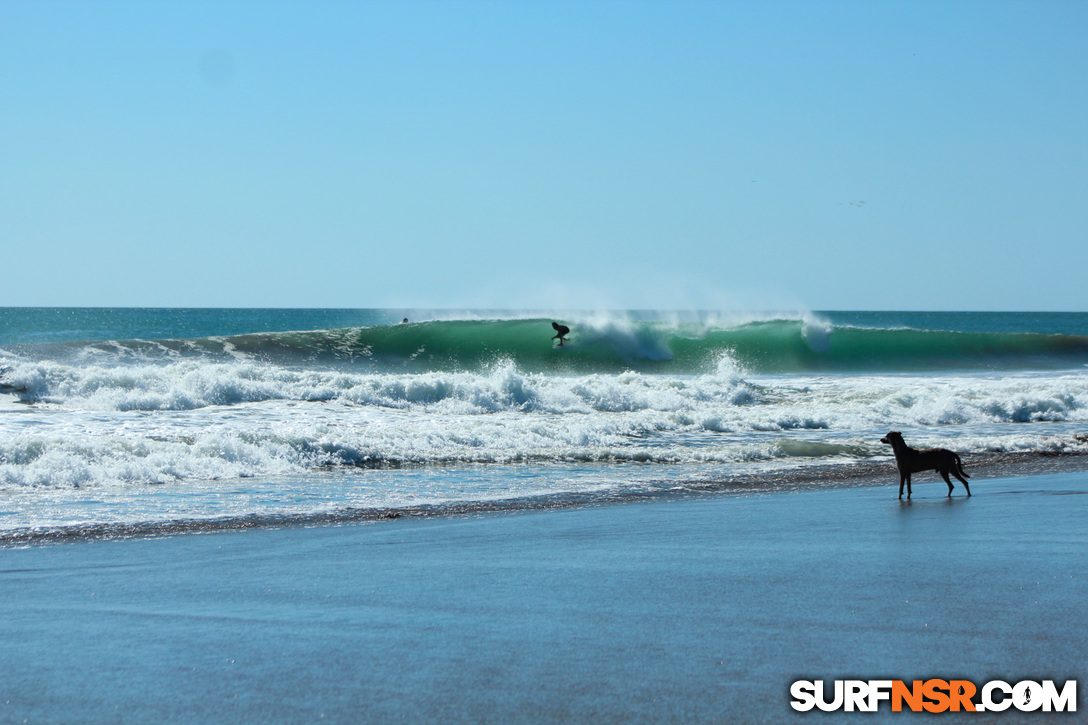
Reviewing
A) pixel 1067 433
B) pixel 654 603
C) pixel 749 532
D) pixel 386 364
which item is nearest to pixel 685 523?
pixel 749 532

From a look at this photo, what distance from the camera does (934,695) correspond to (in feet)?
10.2

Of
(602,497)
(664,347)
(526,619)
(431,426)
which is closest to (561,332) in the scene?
(664,347)

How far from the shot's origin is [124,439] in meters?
10.4

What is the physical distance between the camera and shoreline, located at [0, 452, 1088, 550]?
6.41 metres

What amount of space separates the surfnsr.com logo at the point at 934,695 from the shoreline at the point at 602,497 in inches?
174

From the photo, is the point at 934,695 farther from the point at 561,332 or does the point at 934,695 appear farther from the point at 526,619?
the point at 561,332

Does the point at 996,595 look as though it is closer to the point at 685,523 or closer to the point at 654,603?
the point at 654,603

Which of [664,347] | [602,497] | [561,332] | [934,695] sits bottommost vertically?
[602,497]

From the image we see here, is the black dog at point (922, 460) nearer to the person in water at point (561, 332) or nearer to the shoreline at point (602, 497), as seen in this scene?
the shoreline at point (602, 497)

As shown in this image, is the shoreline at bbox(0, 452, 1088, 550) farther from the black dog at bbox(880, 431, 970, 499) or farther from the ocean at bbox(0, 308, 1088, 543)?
the black dog at bbox(880, 431, 970, 499)

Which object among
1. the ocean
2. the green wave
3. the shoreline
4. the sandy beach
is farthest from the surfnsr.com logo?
the green wave

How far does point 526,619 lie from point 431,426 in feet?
29.8

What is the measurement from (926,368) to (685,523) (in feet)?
89.6

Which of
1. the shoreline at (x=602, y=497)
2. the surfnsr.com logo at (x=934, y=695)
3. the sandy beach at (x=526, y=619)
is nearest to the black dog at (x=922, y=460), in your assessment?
the shoreline at (x=602, y=497)
